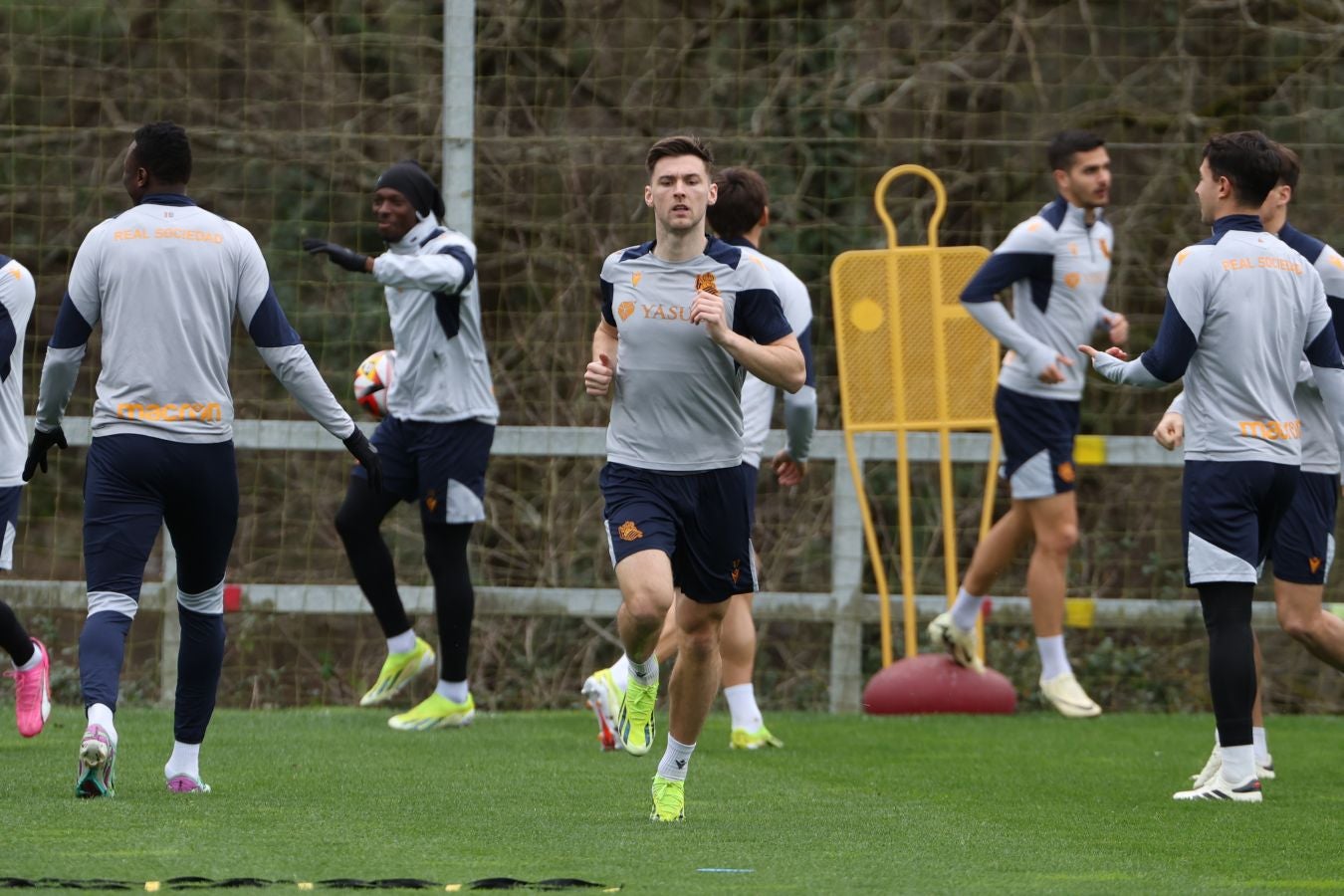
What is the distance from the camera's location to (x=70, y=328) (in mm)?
6309

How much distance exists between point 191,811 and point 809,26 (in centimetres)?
681

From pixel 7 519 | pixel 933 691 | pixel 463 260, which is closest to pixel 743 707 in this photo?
pixel 933 691

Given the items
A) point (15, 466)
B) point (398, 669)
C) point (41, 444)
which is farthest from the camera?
point (398, 669)

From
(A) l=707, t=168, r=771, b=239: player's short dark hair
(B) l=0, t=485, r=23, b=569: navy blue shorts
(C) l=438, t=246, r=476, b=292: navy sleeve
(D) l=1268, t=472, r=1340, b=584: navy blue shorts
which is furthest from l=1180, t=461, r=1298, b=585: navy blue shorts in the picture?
(B) l=0, t=485, r=23, b=569: navy blue shorts

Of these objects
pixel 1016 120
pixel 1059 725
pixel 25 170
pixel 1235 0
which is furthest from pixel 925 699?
pixel 25 170

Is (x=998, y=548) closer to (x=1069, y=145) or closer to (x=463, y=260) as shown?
(x=1069, y=145)

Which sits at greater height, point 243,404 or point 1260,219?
point 1260,219

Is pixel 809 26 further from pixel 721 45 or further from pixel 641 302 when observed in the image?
pixel 641 302

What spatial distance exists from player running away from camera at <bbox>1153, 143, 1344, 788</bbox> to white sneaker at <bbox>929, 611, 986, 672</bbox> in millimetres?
2623

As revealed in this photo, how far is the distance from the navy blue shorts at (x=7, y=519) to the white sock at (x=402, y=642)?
2.06 meters

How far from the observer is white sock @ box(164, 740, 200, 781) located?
6.53m

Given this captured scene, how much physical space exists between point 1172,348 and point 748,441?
2132 mm

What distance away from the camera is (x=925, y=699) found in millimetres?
9797

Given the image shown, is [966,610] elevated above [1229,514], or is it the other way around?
[1229,514]
